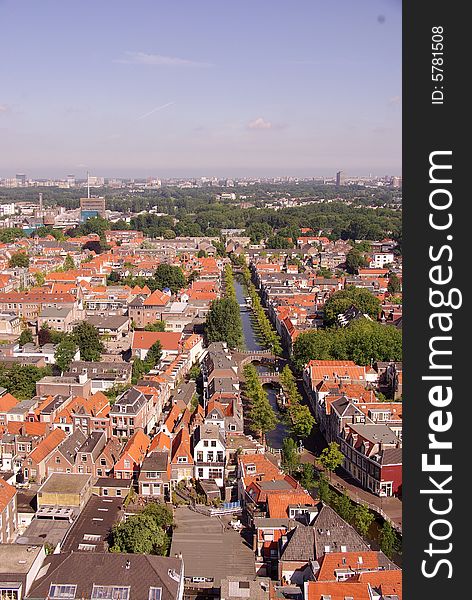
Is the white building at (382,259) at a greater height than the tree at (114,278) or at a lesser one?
greater

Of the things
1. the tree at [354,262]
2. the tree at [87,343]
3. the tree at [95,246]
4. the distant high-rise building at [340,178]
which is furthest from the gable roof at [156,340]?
the distant high-rise building at [340,178]

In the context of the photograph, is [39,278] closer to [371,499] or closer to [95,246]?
[95,246]

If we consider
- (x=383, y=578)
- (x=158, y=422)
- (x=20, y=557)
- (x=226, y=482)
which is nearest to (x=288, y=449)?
(x=226, y=482)

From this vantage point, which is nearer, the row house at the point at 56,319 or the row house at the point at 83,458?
the row house at the point at 83,458

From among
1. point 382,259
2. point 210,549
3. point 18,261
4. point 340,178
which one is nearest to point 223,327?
point 210,549

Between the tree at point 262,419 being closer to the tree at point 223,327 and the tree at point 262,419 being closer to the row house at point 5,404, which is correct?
the row house at point 5,404

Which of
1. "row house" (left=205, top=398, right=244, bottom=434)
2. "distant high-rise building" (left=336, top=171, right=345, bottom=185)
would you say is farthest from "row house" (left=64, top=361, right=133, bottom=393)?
"distant high-rise building" (left=336, top=171, right=345, bottom=185)

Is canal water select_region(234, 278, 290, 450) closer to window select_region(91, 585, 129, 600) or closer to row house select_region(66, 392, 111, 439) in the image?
row house select_region(66, 392, 111, 439)

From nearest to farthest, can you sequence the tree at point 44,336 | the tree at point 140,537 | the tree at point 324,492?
the tree at point 140,537 < the tree at point 324,492 < the tree at point 44,336
